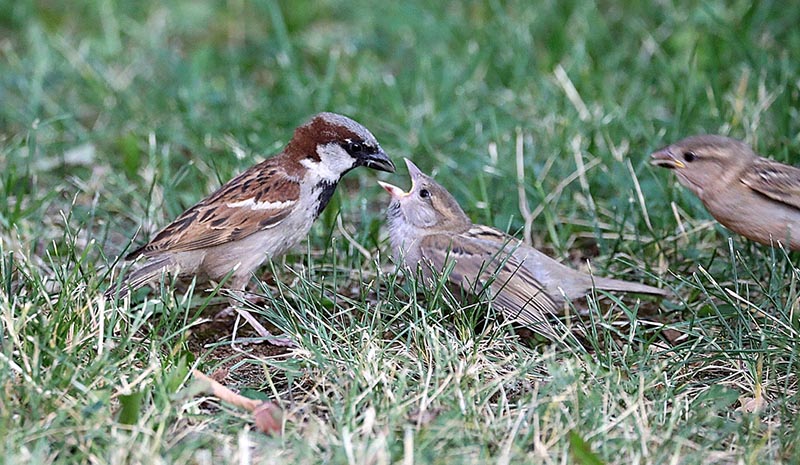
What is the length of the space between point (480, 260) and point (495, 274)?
46 cm

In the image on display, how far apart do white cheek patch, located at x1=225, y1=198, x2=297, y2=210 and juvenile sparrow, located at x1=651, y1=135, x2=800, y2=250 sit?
1.61 metres

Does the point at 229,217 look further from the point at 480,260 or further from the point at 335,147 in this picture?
the point at 480,260

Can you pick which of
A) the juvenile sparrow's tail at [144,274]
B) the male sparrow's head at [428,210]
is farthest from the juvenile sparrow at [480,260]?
the juvenile sparrow's tail at [144,274]

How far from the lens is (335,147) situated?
188 inches

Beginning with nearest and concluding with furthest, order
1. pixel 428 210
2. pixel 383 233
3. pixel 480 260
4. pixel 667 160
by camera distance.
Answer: pixel 480 260 < pixel 667 160 < pixel 428 210 < pixel 383 233

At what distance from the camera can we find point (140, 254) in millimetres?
4477

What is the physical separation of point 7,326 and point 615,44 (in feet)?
16.0

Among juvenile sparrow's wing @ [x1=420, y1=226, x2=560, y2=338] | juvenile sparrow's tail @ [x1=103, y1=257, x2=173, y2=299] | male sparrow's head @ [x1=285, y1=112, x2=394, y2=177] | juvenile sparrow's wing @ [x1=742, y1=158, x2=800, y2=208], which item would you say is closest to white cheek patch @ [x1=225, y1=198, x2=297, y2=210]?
male sparrow's head @ [x1=285, y1=112, x2=394, y2=177]

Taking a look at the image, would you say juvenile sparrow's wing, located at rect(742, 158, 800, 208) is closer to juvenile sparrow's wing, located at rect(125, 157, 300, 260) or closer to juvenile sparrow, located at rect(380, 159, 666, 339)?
juvenile sparrow, located at rect(380, 159, 666, 339)

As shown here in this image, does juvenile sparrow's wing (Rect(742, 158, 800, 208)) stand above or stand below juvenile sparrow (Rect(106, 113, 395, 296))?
above

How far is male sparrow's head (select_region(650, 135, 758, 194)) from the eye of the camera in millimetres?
4426

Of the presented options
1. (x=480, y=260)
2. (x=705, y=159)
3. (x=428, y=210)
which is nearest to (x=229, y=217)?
(x=428, y=210)

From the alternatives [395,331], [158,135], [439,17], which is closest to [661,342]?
[395,331]

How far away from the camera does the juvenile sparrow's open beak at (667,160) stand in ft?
14.9
